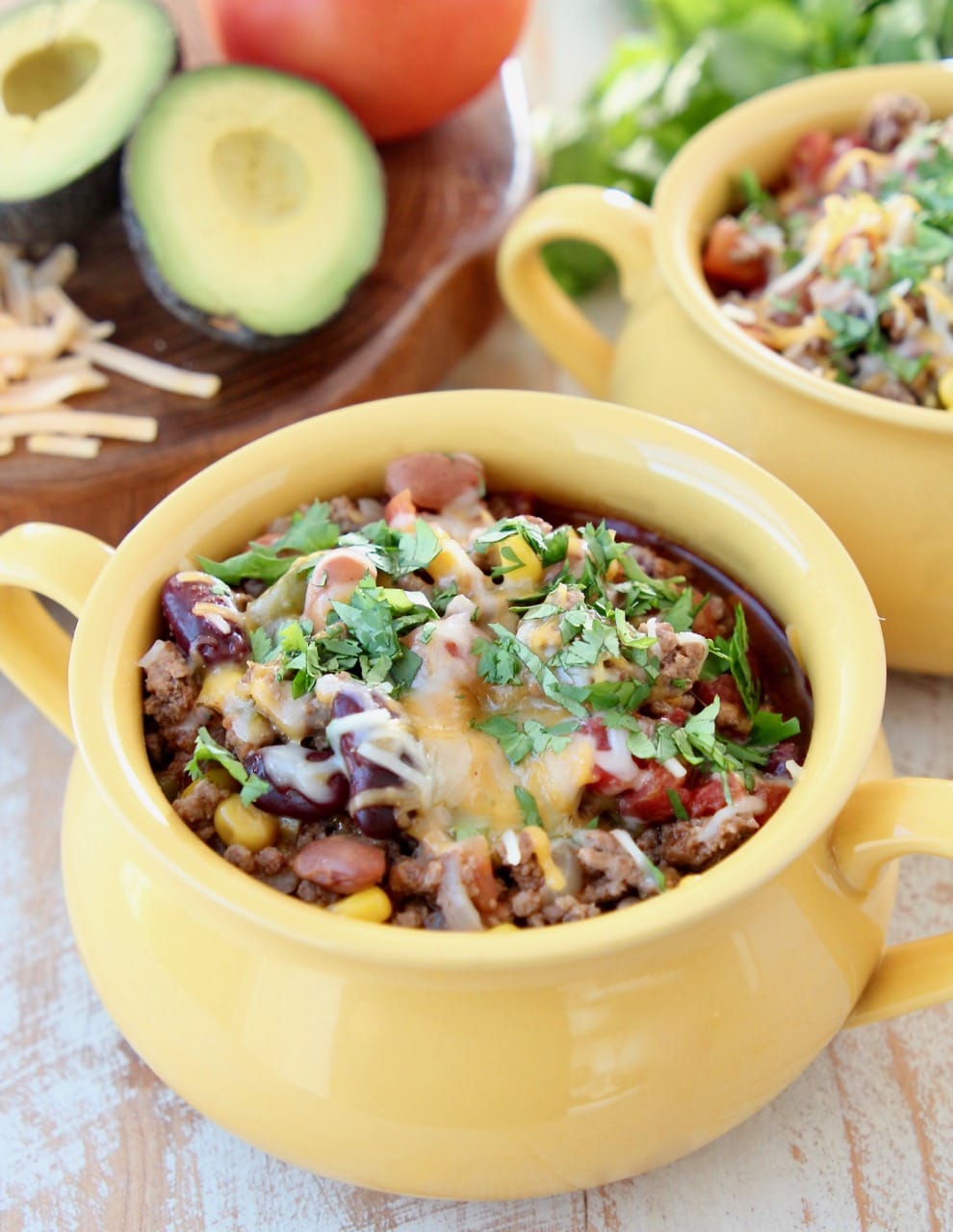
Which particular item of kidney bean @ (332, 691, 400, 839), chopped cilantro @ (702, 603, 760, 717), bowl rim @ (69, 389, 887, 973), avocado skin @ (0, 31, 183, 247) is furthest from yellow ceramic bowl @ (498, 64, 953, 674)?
kidney bean @ (332, 691, 400, 839)

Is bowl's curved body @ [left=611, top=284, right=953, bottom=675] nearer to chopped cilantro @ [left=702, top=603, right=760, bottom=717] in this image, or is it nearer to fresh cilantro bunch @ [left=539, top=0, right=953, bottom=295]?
chopped cilantro @ [left=702, top=603, right=760, bottom=717]

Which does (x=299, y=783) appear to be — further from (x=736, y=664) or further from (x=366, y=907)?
(x=736, y=664)

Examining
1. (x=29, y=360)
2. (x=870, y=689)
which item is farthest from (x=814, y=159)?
(x=29, y=360)

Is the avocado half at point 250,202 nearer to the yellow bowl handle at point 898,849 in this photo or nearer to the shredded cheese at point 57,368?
the shredded cheese at point 57,368

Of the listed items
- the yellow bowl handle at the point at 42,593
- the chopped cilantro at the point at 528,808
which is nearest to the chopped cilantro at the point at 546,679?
the chopped cilantro at the point at 528,808

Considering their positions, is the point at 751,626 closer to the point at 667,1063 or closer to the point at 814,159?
the point at 667,1063
